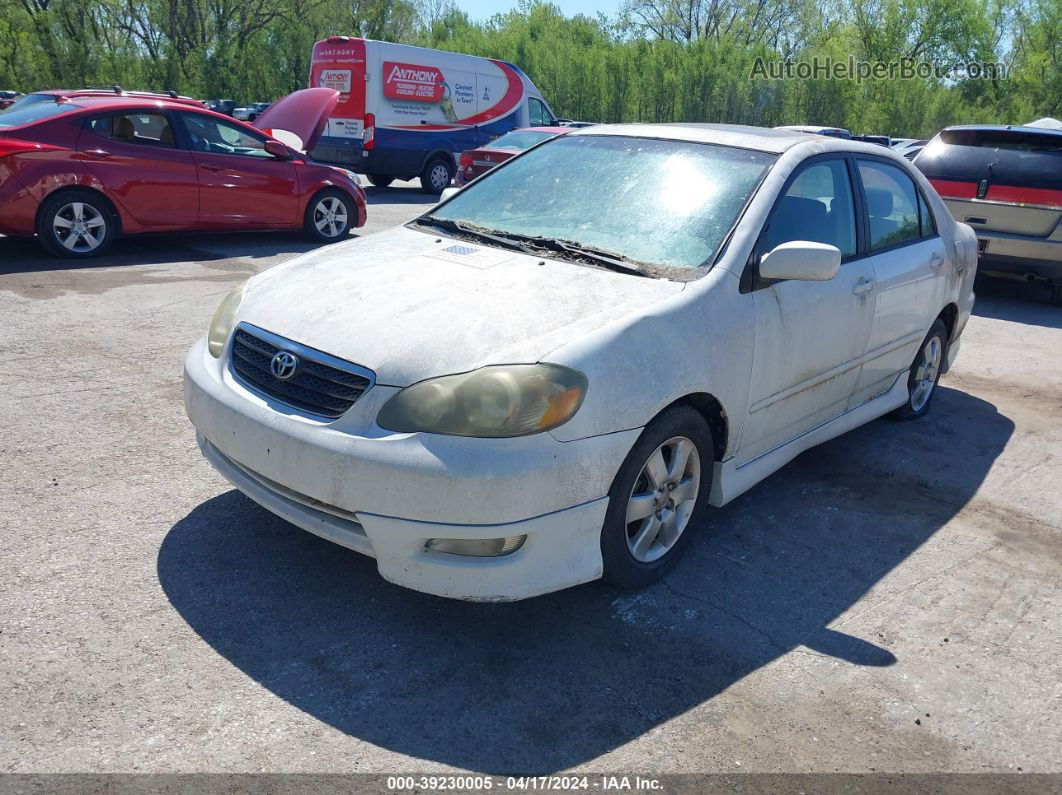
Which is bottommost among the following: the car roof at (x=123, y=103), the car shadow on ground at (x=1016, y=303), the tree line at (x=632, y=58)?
the car shadow on ground at (x=1016, y=303)

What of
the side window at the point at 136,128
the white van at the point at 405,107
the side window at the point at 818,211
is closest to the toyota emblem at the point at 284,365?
the side window at the point at 818,211

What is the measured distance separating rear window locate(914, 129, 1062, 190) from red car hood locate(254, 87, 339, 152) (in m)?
7.28

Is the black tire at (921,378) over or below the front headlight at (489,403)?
below

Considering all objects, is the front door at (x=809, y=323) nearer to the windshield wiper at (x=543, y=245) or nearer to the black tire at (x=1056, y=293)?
the windshield wiper at (x=543, y=245)

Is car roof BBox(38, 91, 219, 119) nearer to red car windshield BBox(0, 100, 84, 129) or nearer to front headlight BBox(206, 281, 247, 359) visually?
red car windshield BBox(0, 100, 84, 129)

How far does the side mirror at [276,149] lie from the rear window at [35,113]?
6.36 ft

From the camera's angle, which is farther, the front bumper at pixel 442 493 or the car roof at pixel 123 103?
the car roof at pixel 123 103

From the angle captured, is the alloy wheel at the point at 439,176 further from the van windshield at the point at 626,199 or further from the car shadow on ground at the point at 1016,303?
the van windshield at the point at 626,199

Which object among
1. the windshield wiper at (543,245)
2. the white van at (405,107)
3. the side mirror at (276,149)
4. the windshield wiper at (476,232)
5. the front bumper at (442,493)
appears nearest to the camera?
the front bumper at (442,493)

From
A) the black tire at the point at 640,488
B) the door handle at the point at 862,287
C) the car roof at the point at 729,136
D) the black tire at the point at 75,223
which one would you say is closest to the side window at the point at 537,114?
the black tire at the point at 75,223

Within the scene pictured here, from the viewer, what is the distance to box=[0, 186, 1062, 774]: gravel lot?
8.75 ft

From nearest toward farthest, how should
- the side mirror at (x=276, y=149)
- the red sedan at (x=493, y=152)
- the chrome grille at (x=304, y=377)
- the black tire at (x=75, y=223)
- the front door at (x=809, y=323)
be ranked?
the chrome grille at (x=304, y=377)
the front door at (x=809, y=323)
the black tire at (x=75, y=223)
the side mirror at (x=276, y=149)
the red sedan at (x=493, y=152)

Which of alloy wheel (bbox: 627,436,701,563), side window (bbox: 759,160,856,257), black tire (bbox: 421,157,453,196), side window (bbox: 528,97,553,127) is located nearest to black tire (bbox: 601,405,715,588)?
alloy wheel (bbox: 627,436,701,563)

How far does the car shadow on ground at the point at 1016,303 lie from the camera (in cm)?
905
